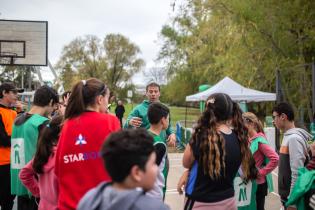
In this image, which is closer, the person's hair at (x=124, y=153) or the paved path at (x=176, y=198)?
the person's hair at (x=124, y=153)

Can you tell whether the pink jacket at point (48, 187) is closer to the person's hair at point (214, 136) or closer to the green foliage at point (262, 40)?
the person's hair at point (214, 136)

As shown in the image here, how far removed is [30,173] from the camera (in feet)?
11.8

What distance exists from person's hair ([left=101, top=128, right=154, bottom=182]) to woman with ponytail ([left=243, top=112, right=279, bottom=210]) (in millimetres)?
2353

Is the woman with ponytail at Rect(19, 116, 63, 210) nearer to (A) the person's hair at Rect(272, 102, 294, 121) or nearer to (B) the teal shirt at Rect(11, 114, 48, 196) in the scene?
(B) the teal shirt at Rect(11, 114, 48, 196)

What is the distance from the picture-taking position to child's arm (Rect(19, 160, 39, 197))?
3598 mm

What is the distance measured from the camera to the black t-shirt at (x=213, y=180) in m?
3.35

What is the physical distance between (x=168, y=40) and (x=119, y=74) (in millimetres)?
24074

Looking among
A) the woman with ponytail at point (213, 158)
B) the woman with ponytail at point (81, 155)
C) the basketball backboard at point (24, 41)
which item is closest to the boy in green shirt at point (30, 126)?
the woman with ponytail at point (81, 155)

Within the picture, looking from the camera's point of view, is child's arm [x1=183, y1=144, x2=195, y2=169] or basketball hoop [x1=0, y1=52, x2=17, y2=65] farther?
basketball hoop [x1=0, y1=52, x2=17, y2=65]

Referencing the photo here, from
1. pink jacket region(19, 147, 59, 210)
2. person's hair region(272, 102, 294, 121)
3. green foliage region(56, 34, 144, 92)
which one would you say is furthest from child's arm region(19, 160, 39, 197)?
green foliage region(56, 34, 144, 92)

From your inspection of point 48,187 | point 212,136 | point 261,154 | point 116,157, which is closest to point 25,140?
point 48,187

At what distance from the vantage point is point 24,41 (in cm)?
1388

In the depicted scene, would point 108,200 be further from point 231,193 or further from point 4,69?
point 4,69

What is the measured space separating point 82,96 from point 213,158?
1.07 meters
